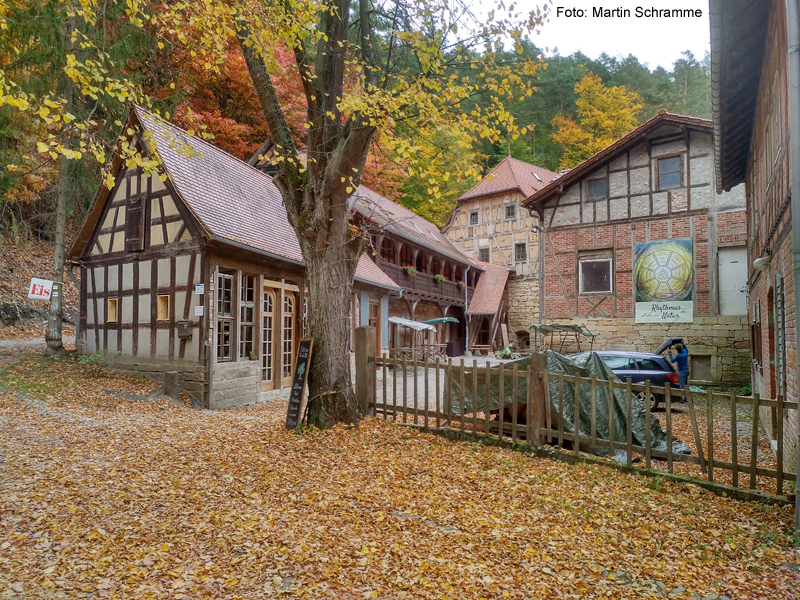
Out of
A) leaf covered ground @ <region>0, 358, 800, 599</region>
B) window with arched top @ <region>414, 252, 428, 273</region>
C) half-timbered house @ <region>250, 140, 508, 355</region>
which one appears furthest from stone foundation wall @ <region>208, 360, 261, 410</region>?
window with arched top @ <region>414, 252, 428, 273</region>

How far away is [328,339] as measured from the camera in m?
7.15

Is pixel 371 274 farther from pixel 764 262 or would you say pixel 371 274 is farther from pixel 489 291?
pixel 764 262

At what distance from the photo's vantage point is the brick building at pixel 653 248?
642 inches

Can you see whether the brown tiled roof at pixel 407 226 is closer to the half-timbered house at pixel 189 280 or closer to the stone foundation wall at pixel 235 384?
the half-timbered house at pixel 189 280

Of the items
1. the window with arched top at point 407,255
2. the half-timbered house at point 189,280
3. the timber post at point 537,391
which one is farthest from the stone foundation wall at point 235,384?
the window with arched top at point 407,255

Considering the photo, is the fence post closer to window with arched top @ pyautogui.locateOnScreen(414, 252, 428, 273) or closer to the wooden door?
the wooden door

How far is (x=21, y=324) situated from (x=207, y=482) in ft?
55.5

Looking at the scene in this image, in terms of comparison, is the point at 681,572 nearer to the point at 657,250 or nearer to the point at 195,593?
the point at 195,593

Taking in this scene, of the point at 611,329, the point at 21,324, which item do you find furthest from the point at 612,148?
the point at 21,324

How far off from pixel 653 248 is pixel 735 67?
10824 millimetres

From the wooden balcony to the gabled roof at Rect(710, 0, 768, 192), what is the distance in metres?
12.7

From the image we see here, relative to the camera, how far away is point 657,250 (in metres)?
17.4

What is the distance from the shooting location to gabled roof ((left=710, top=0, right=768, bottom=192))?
6375 millimetres

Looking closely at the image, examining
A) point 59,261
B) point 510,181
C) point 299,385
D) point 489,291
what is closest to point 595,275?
point 489,291
